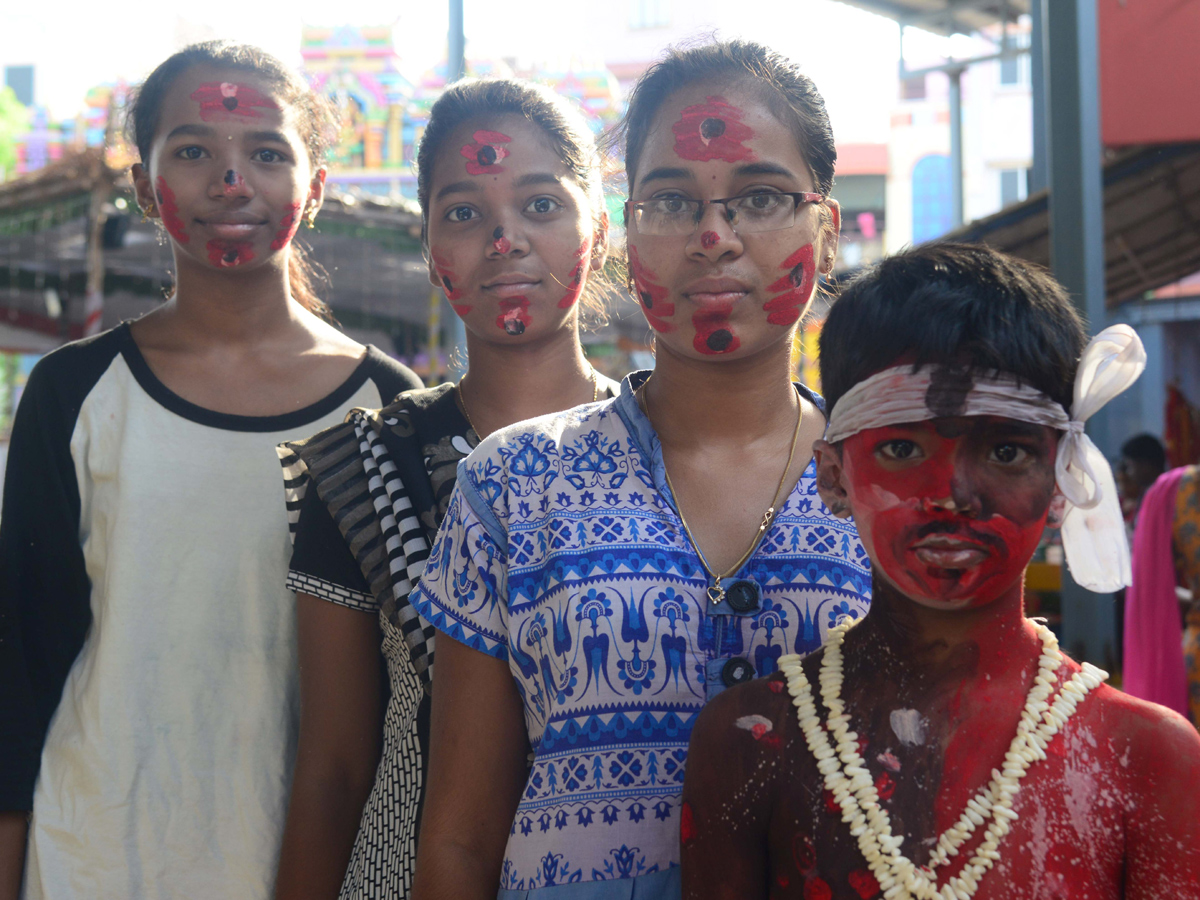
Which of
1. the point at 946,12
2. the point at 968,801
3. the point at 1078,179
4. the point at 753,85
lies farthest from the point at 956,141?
the point at 968,801

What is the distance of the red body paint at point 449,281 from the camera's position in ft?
6.72

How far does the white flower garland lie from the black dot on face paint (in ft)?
1.64

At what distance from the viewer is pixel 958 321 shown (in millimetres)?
1216

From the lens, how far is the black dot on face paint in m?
1.53

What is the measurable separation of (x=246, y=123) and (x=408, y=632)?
1.20 m

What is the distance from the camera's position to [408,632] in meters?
1.73

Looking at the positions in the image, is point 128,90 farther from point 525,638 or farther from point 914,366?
point 914,366

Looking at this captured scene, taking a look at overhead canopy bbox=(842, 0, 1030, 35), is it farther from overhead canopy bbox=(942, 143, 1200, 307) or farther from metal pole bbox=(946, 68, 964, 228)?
overhead canopy bbox=(942, 143, 1200, 307)

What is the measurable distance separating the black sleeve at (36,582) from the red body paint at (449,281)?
787 mm

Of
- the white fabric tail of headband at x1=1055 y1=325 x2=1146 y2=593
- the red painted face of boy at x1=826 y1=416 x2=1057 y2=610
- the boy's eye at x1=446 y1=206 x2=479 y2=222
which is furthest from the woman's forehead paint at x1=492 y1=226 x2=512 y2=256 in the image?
the white fabric tail of headband at x1=1055 y1=325 x2=1146 y2=593

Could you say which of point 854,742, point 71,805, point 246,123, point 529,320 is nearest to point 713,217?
point 529,320

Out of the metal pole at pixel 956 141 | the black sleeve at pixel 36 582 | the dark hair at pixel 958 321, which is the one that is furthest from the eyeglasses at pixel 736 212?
the metal pole at pixel 956 141

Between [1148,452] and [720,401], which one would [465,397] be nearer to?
[720,401]

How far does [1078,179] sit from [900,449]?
3.71 m
